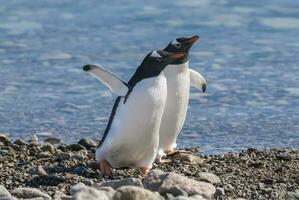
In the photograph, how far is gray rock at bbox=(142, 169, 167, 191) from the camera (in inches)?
287

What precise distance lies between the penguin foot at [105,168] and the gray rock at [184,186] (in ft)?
3.45

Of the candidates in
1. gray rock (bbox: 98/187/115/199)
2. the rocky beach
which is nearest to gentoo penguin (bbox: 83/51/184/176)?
the rocky beach

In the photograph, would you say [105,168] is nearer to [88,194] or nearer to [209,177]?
[209,177]

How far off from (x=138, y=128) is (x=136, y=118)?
0.08 meters

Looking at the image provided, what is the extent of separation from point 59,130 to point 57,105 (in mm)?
938

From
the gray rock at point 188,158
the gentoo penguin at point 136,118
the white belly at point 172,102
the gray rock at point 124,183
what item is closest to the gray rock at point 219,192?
the gray rock at point 124,183

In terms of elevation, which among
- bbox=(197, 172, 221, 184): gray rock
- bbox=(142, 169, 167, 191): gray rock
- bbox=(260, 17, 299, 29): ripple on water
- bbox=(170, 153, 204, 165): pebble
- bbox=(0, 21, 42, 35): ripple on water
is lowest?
bbox=(0, 21, 42, 35): ripple on water

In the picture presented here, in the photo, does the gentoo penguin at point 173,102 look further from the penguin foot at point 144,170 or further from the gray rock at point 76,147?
the gray rock at point 76,147

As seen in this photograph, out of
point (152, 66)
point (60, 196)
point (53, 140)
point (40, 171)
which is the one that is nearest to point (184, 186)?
point (60, 196)

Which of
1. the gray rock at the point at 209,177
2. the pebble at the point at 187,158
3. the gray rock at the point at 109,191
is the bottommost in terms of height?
the pebble at the point at 187,158

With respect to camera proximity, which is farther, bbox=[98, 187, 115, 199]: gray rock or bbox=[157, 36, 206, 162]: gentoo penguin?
bbox=[157, 36, 206, 162]: gentoo penguin

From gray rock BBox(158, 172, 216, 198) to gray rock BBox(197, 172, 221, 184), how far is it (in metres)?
0.57

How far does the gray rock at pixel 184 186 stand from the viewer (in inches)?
281

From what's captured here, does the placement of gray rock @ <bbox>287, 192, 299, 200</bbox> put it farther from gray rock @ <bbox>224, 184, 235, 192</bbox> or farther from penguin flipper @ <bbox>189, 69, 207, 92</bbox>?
penguin flipper @ <bbox>189, 69, 207, 92</bbox>
